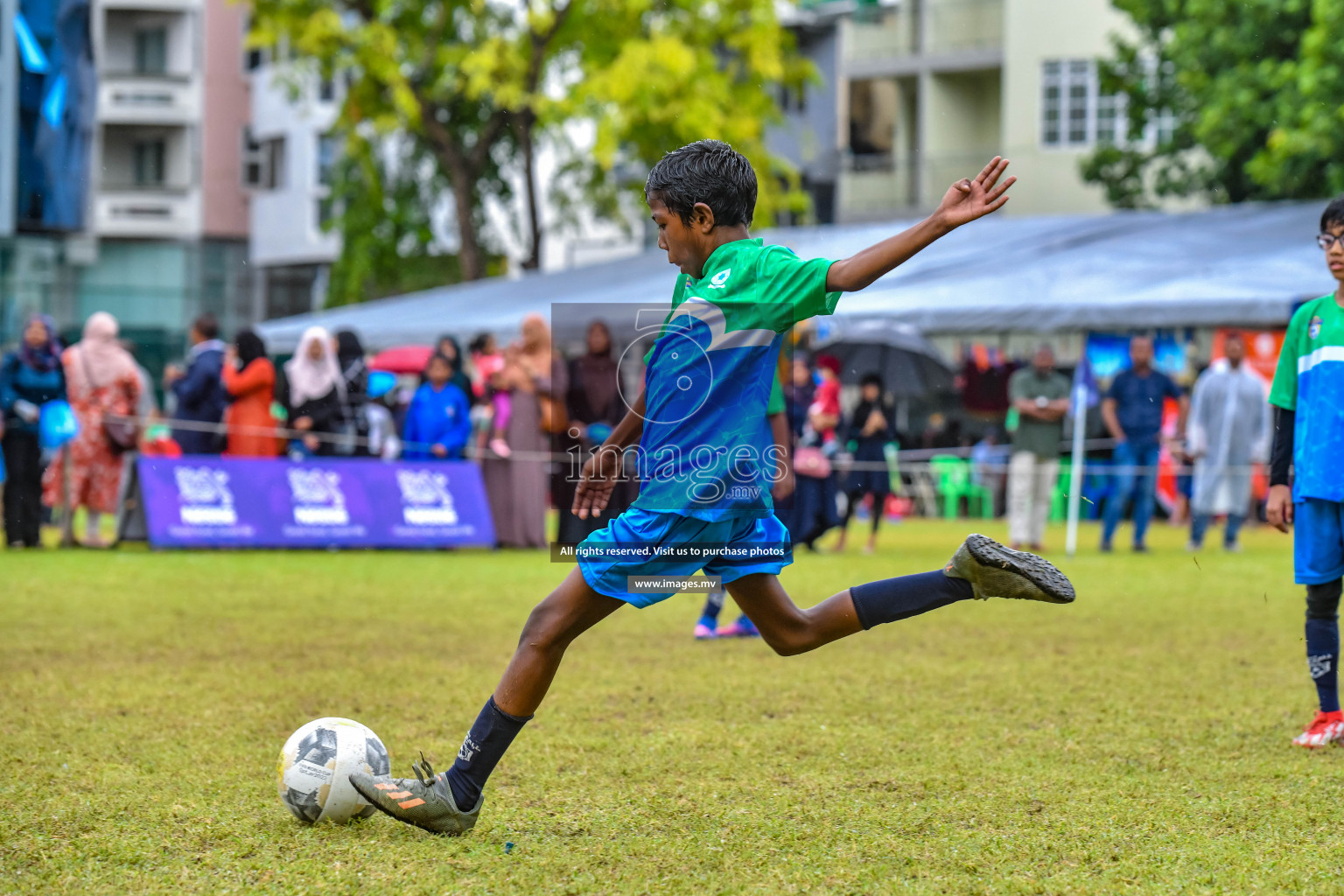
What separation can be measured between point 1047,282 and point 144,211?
33984 mm

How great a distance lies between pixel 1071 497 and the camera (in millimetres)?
18531

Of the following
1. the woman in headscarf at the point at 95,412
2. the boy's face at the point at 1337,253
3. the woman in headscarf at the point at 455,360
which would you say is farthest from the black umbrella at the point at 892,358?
the boy's face at the point at 1337,253

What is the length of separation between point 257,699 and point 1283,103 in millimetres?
20077

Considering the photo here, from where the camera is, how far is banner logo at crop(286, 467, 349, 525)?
14953mm

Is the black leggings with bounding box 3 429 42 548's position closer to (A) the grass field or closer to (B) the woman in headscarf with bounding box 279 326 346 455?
(B) the woman in headscarf with bounding box 279 326 346 455

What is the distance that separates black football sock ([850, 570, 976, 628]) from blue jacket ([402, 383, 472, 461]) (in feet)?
38.0

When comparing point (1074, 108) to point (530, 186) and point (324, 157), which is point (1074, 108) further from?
point (324, 157)

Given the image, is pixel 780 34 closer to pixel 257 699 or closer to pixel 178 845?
pixel 257 699

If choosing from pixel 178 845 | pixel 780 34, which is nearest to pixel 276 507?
pixel 178 845

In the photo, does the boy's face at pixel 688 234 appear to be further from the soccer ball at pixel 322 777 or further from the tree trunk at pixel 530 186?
the tree trunk at pixel 530 186

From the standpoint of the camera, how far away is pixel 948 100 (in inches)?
1453

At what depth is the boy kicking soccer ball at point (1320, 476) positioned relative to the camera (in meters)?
5.76

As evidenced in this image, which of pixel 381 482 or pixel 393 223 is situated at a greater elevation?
pixel 393 223

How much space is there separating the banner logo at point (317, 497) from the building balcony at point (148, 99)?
34.7m
